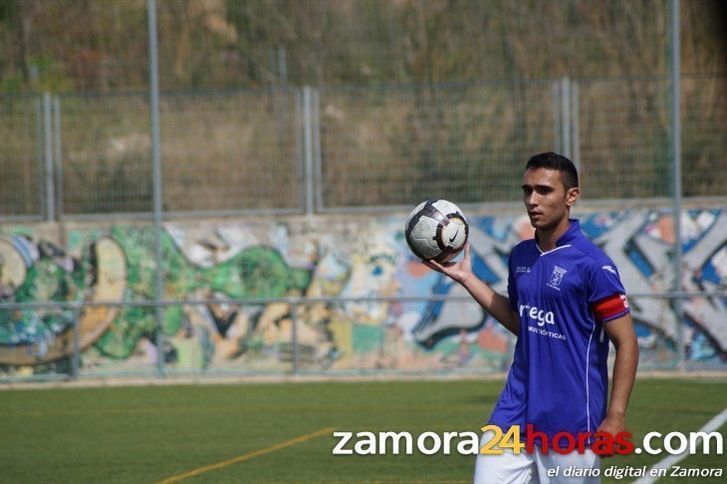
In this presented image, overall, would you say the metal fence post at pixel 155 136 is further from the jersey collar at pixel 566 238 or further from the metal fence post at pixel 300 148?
the jersey collar at pixel 566 238

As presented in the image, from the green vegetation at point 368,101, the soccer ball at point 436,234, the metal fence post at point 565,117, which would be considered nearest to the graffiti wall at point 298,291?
the green vegetation at point 368,101

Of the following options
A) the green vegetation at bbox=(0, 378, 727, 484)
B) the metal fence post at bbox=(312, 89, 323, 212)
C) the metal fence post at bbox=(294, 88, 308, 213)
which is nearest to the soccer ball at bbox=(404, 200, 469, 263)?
the green vegetation at bbox=(0, 378, 727, 484)

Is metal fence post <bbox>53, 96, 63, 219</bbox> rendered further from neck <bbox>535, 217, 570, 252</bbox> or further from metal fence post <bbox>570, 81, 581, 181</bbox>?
neck <bbox>535, 217, 570, 252</bbox>

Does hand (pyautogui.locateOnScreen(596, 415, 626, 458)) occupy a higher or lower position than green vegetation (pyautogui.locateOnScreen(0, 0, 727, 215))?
lower

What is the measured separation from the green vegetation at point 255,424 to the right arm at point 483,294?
446cm

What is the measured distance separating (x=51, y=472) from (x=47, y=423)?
169 inches

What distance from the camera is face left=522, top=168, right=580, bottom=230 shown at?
21.3 ft

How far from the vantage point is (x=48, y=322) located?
917 inches

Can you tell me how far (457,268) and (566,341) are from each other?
2.90ft

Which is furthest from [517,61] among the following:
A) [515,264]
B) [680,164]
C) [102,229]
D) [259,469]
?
[515,264]

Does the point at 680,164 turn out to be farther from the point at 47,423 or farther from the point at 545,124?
the point at 47,423

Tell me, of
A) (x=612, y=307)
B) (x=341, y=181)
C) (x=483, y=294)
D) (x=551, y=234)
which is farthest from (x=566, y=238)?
(x=341, y=181)

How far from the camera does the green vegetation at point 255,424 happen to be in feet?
39.0

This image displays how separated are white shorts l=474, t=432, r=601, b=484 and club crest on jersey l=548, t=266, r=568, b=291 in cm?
83
